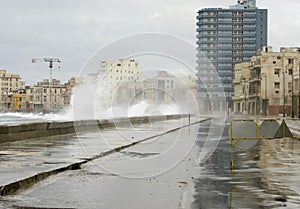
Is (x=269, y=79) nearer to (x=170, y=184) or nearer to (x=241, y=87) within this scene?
(x=241, y=87)

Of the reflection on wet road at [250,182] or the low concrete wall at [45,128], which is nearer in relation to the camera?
the reflection on wet road at [250,182]

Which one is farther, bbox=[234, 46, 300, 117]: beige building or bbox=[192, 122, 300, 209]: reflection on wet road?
bbox=[234, 46, 300, 117]: beige building

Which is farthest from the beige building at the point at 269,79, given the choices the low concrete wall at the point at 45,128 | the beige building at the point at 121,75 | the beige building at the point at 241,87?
the low concrete wall at the point at 45,128

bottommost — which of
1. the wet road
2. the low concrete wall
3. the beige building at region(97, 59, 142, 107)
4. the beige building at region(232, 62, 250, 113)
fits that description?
the wet road

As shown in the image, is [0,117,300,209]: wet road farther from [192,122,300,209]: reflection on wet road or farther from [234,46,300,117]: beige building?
[234,46,300,117]: beige building

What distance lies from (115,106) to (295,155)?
187 ft

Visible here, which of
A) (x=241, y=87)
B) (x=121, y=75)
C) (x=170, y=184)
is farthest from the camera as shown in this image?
(x=241, y=87)

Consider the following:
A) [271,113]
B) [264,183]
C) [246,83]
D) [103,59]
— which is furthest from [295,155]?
[246,83]

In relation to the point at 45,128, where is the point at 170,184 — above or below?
below

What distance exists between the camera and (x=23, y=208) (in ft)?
28.9

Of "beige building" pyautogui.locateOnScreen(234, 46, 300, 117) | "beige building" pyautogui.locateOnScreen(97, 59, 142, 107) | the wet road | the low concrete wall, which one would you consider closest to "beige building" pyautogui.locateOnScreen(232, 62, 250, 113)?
"beige building" pyautogui.locateOnScreen(234, 46, 300, 117)

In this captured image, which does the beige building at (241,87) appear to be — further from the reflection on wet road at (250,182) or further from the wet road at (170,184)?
the wet road at (170,184)

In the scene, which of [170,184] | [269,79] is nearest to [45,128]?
[170,184]

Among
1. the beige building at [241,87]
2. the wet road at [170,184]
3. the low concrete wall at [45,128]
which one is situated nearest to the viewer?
the wet road at [170,184]
